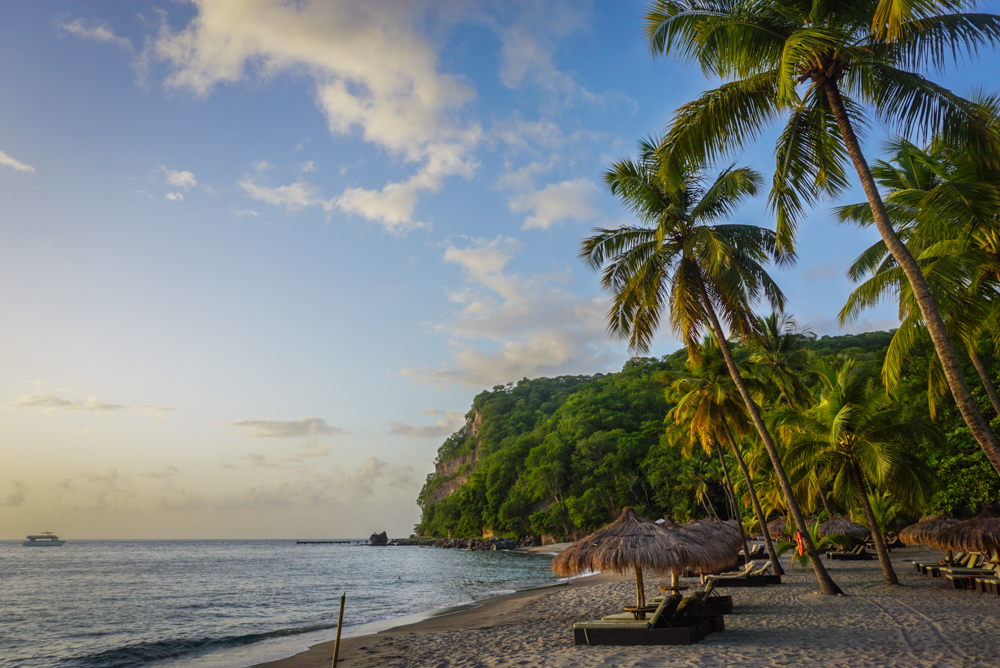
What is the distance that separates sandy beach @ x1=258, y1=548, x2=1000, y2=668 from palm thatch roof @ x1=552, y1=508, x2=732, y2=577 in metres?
1.21

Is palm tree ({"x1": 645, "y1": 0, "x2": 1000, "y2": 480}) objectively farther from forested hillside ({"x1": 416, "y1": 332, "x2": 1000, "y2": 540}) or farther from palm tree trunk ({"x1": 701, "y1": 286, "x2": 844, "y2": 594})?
forested hillside ({"x1": 416, "y1": 332, "x2": 1000, "y2": 540})

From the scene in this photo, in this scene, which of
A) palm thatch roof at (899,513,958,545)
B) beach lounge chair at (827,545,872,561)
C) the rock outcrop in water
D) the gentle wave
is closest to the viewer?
the gentle wave

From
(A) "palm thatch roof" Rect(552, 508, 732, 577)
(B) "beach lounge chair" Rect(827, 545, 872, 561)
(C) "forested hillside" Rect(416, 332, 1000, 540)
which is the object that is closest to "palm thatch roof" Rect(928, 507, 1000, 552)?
(C) "forested hillside" Rect(416, 332, 1000, 540)

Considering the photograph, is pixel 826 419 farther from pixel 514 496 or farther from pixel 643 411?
pixel 514 496

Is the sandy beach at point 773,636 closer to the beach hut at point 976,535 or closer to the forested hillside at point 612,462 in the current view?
the beach hut at point 976,535

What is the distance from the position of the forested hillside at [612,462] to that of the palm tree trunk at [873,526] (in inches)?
249

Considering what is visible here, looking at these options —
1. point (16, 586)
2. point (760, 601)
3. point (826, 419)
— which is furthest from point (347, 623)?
point (16, 586)

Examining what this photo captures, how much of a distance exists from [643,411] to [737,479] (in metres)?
26.0

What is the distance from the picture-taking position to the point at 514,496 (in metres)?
72.5

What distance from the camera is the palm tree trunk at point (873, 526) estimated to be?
43.1 ft

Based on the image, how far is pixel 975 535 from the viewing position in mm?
12992

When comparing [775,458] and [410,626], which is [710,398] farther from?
[410,626]

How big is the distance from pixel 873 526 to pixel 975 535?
2209 mm

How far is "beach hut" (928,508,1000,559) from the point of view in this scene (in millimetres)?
12797
